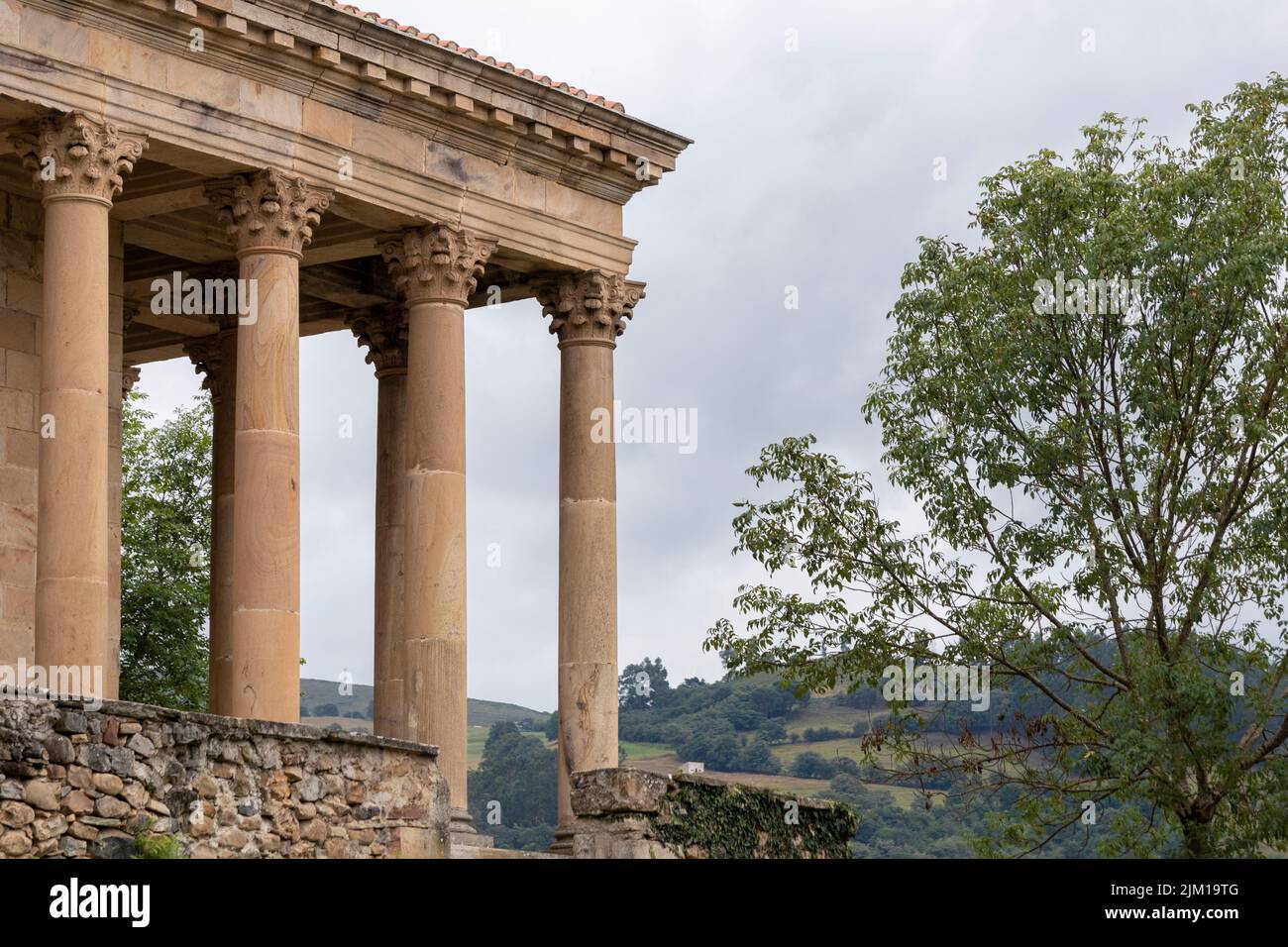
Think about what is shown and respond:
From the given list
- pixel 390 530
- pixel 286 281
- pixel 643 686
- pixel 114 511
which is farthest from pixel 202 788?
pixel 643 686

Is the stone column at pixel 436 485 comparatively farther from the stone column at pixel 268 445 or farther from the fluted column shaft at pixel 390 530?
the fluted column shaft at pixel 390 530

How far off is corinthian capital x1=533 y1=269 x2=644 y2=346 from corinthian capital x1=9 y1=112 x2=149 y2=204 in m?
11.4

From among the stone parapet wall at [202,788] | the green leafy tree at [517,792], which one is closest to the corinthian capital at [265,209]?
the stone parapet wall at [202,788]

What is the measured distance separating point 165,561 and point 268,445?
30984 millimetres

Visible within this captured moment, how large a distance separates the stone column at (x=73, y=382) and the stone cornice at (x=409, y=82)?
223 cm

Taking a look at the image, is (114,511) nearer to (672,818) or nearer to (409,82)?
(409,82)

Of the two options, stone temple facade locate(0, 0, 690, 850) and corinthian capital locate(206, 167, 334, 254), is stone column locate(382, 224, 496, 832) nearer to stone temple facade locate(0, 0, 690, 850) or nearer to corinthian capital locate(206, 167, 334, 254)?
stone temple facade locate(0, 0, 690, 850)

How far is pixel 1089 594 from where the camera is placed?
40906 mm

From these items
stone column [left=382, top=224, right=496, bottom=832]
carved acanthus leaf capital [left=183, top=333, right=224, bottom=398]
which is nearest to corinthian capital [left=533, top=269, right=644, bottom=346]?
stone column [left=382, top=224, right=496, bottom=832]

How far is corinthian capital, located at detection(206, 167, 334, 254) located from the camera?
37.5 metres

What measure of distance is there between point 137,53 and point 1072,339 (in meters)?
17.6

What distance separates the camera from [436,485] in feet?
131
